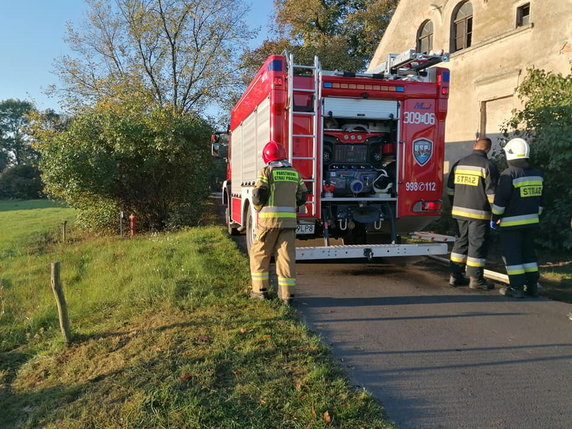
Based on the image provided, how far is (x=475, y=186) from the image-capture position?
19.3ft

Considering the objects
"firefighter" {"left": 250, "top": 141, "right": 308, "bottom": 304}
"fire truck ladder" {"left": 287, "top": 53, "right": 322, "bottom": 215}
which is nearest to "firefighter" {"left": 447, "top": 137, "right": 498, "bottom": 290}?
"fire truck ladder" {"left": 287, "top": 53, "right": 322, "bottom": 215}

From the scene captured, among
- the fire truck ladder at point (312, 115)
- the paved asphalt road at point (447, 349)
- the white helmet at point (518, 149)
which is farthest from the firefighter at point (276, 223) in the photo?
the white helmet at point (518, 149)

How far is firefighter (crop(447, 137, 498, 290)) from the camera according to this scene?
582 centimetres

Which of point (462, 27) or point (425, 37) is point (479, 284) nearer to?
point (462, 27)

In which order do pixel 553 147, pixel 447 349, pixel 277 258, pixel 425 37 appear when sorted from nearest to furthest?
1. pixel 447 349
2. pixel 277 258
3. pixel 553 147
4. pixel 425 37

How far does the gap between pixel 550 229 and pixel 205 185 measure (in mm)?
9513

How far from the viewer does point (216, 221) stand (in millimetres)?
14914

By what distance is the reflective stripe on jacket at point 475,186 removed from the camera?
5789mm

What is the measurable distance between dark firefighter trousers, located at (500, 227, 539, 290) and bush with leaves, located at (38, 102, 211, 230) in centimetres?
903

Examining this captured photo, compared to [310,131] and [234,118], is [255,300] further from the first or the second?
[234,118]

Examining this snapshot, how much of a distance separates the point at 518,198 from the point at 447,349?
2.63 metres

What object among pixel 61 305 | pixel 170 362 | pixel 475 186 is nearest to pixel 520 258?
pixel 475 186

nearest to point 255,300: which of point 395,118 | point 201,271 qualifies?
point 201,271

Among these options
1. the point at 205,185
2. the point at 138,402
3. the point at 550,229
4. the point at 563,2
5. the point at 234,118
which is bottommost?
the point at 138,402
